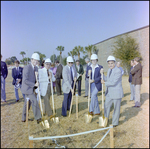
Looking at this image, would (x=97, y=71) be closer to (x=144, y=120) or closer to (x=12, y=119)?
(x=144, y=120)

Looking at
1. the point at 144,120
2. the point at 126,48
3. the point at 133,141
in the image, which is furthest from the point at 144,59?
the point at 133,141

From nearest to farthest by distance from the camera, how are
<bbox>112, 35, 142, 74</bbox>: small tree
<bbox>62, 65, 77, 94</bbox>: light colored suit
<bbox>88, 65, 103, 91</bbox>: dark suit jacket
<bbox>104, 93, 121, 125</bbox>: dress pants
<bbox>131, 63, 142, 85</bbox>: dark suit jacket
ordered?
<bbox>104, 93, 121, 125</bbox>: dress pants
<bbox>88, 65, 103, 91</bbox>: dark suit jacket
<bbox>62, 65, 77, 94</bbox>: light colored suit
<bbox>131, 63, 142, 85</bbox>: dark suit jacket
<bbox>112, 35, 142, 74</bbox>: small tree

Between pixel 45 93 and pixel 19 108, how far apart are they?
208 cm

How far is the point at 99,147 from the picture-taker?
2.92m

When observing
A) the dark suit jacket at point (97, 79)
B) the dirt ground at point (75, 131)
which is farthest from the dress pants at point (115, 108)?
the dark suit jacket at point (97, 79)

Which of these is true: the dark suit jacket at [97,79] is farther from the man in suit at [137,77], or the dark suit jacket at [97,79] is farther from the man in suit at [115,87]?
the man in suit at [137,77]

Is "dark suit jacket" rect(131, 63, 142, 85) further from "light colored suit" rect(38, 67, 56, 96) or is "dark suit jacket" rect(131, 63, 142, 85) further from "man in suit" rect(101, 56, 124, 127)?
"light colored suit" rect(38, 67, 56, 96)

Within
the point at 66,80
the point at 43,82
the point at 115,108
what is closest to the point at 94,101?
the point at 115,108

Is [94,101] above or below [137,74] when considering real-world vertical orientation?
below

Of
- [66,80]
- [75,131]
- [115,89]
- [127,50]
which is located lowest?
[75,131]

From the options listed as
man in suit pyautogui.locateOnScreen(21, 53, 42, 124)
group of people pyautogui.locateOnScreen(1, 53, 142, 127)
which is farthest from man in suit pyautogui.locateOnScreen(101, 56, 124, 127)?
man in suit pyautogui.locateOnScreen(21, 53, 42, 124)

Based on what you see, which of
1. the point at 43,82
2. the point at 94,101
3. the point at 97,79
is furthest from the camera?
the point at 94,101

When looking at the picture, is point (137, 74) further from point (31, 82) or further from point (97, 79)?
point (31, 82)

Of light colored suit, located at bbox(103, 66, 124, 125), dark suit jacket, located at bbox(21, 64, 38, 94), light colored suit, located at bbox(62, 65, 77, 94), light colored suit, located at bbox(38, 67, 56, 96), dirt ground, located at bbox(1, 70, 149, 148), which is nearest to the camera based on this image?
dirt ground, located at bbox(1, 70, 149, 148)
